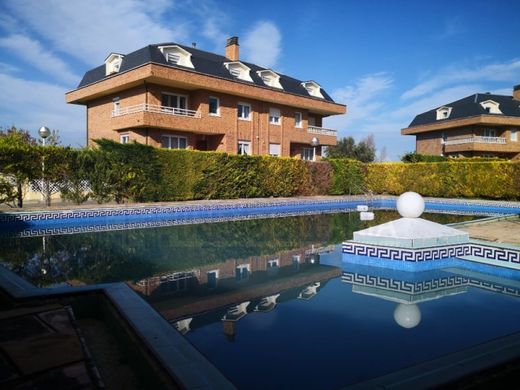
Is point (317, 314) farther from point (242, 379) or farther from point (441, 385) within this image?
point (441, 385)

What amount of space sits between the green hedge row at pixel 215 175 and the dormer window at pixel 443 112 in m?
20.3

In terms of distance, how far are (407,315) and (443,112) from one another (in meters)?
42.5

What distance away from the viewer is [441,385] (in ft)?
7.72

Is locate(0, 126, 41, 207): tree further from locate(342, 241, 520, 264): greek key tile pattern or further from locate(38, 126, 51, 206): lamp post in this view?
locate(342, 241, 520, 264): greek key tile pattern

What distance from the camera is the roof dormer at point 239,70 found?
2759 centimetres

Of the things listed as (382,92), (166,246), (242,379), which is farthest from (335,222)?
(382,92)

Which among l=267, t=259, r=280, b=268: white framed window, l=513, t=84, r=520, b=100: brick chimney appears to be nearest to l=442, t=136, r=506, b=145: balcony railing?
l=513, t=84, r=520, b=100: brick chimney

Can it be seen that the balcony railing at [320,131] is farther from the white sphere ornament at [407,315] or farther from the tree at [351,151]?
the white sphere ornament at [407,315]

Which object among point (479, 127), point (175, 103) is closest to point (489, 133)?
point (479, 127)

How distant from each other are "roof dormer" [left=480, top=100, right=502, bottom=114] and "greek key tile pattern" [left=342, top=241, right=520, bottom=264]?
1466 inches

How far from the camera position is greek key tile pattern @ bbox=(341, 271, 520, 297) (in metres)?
5.64

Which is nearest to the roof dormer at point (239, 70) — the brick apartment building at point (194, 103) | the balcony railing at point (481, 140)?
the brick apartment building at point (194, 103)

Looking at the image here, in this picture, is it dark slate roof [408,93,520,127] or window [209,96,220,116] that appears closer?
window [209,96,220,116]

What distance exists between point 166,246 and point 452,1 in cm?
1437
